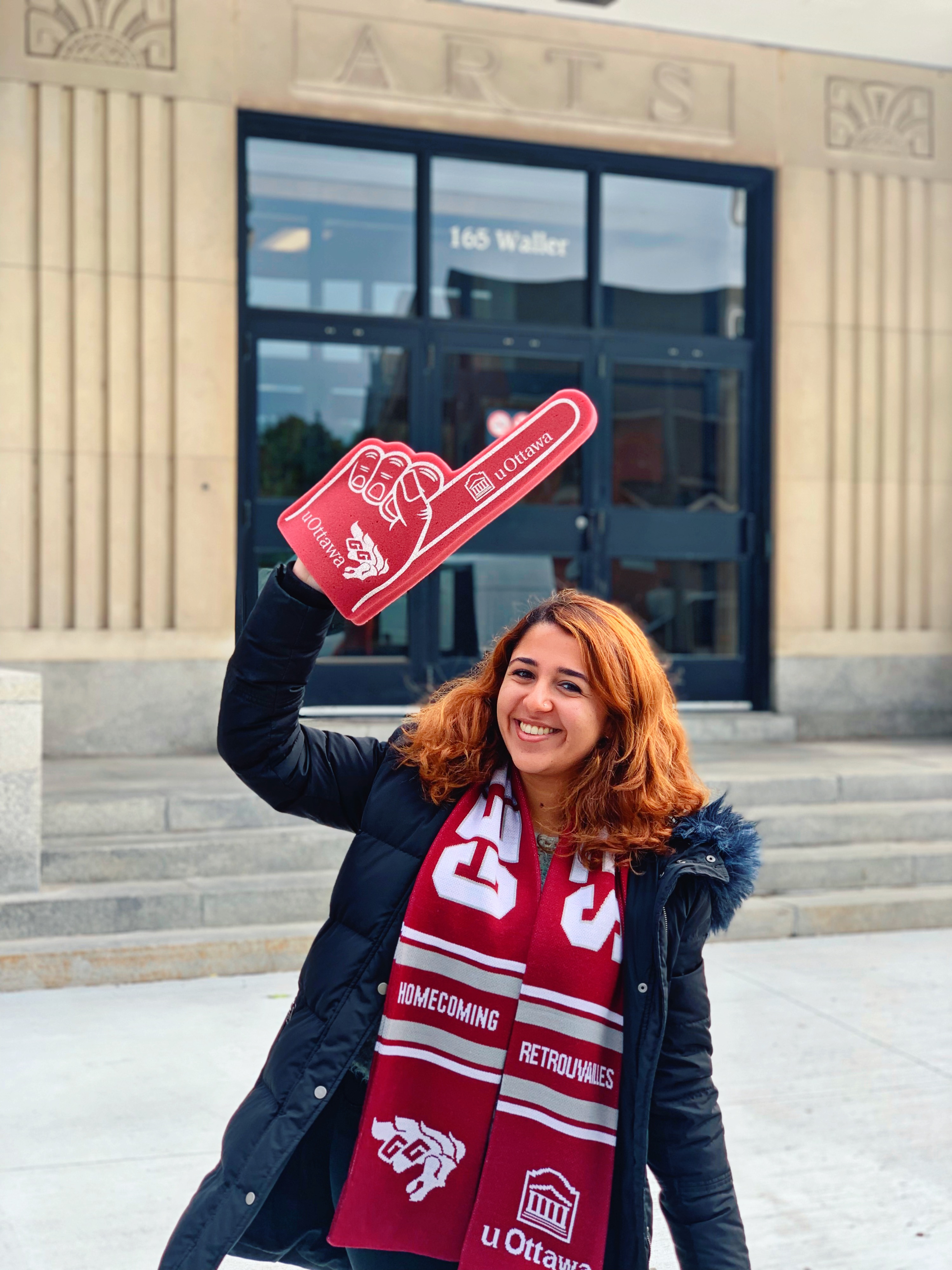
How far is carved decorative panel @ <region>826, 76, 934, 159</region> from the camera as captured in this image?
9383mm

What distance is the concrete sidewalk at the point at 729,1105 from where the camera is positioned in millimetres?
3350

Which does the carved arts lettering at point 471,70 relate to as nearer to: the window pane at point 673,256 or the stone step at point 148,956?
the window pane at point 673,256

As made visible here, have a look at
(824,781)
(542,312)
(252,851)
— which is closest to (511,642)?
(252,851)

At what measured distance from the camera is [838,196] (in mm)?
9422

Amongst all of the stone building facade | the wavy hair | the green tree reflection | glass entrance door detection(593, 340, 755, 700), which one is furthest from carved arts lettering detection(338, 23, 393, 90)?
the wavy hair

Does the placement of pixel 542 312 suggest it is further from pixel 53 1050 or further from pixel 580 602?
pixel 580 602

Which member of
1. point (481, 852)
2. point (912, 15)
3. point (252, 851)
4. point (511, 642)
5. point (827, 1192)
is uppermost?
point (912, 15)

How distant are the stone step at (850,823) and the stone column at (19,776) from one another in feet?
11.3

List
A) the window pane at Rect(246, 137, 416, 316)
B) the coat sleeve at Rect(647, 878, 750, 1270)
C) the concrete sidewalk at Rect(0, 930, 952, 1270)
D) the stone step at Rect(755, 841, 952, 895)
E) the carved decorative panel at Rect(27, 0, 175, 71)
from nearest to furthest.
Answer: the coat sleeve at Rect(647, 878, 750, 1270) < the concrete sidewalk at Rect(0, 930, 952, 1270) < the stone step at Rect(755, 841, 952, 895) < the carved decorative panel at Rect(27, 0, 175, 71) < the window pane at Rect(246, 137, 416, 316)

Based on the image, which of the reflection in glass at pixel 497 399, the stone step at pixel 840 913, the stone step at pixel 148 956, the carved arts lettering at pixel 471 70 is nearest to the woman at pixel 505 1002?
the stone step at pixel 148 956

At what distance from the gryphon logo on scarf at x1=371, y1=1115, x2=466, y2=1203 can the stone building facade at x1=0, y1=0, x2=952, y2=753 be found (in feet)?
20.1

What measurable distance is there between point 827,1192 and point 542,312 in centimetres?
664

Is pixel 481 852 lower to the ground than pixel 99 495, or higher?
lower

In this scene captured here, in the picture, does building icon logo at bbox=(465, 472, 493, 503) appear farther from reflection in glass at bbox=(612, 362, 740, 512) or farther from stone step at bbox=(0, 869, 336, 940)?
reflection in glass at bbox=(612, 362, 740, 512)
